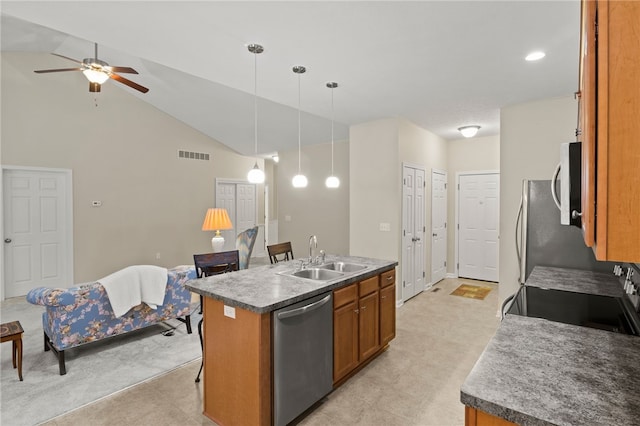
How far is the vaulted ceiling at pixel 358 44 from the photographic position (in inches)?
83.1

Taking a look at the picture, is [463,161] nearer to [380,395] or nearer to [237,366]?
[380,395]

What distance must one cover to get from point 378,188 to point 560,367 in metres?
3.83

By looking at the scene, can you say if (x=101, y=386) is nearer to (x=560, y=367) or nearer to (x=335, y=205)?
(x=560, y=367)

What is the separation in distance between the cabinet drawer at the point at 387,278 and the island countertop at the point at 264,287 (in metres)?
0.10

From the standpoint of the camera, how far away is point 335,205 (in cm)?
669

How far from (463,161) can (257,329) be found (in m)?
5.63

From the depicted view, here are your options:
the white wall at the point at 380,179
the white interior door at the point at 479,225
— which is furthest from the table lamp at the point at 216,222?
the white interior door at the point at 479,225

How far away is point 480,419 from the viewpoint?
1.02m

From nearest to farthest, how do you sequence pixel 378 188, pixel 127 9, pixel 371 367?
1. pixel 127 9
2. pixel 371 367
3. pixel 378 188

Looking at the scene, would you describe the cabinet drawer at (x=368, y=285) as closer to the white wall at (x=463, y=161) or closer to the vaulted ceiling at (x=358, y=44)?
the vaulted ceiling at (x=358, y=44)

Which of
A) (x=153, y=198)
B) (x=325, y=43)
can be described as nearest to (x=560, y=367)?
(x=325, y=43)

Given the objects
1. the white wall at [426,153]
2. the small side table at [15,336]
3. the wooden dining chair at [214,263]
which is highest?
the white wall at [426,153]

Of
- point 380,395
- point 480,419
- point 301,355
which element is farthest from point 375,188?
point 480,419

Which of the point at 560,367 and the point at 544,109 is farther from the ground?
the point at 544,109
